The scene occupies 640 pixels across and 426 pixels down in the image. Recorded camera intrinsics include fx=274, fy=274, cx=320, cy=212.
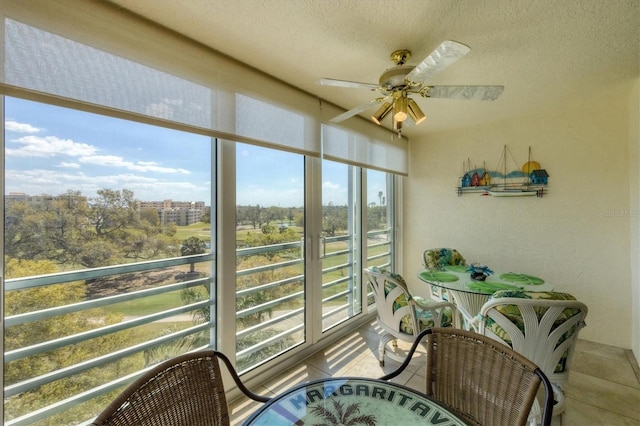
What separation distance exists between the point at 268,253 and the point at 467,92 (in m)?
1.89

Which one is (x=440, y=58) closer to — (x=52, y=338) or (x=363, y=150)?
(x=363, y=150)

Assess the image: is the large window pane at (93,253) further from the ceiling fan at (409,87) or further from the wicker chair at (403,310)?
the wicker chair at (403,310)

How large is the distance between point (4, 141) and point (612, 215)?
4.72m

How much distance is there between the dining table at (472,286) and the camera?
228 cm

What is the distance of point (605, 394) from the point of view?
6.85ft

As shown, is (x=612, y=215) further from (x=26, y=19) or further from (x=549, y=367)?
(x=26, y=19)

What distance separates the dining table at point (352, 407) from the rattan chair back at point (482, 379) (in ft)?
0.56

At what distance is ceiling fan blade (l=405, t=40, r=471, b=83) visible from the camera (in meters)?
1.19

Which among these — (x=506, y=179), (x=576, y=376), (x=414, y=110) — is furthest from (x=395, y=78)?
(x=576, y=376)

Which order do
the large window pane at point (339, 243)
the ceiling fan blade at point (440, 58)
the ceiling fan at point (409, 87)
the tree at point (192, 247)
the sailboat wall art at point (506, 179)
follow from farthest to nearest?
the sailboat wall art at point (506, 179)
the large window pane at point (339, 243)
the tree at point (192, 247)
the ceiling fan at point (409, 87)
the ceiling fan blade at point (440, 58)

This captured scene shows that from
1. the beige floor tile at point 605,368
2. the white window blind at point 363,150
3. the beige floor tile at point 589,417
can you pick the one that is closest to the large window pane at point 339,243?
the white window blind at point 363,150

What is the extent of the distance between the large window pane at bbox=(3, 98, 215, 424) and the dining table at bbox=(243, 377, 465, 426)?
3.55ft

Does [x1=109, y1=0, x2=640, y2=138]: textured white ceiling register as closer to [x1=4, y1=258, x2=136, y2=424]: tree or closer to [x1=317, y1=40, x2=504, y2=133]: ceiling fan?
[x1=317, y1=40, x2=504, y2=133]: ceiling fan

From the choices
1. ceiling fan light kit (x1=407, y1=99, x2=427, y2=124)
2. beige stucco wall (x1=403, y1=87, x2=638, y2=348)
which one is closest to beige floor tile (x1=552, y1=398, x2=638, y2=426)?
beige stucco wall (x1=403, y1=87, x2=638, y2=348)
